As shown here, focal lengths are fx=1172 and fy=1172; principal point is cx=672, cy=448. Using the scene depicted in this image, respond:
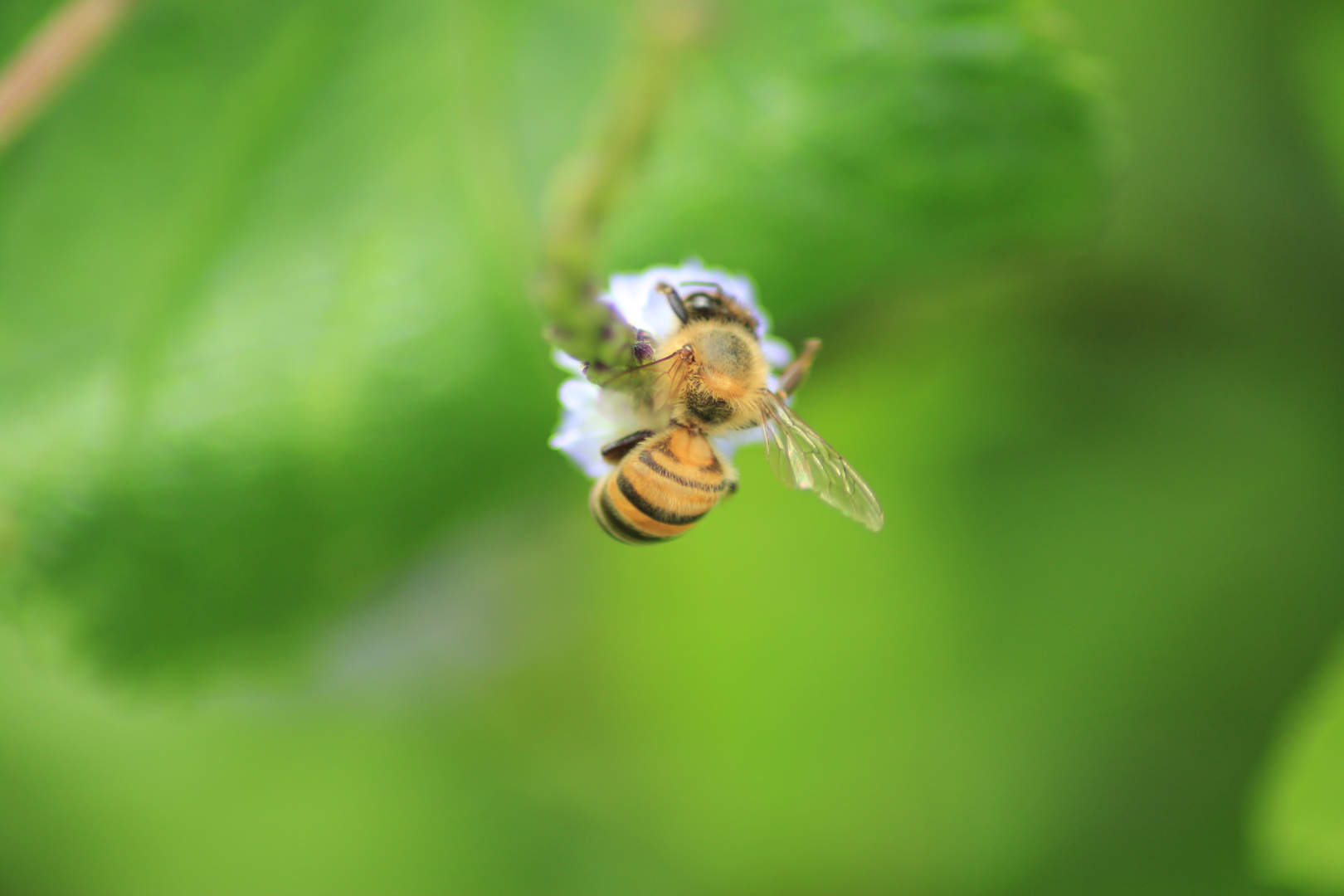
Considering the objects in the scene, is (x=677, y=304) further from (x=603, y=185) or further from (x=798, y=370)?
(x=603, y=185)

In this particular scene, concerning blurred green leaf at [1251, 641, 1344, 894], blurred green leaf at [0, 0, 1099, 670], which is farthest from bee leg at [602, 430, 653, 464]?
blurred green leaf at [1251, 641, 1344, 894]

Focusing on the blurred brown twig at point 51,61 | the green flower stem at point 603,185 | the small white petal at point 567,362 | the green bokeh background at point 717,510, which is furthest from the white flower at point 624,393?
the blurred brown twig at point 51,61

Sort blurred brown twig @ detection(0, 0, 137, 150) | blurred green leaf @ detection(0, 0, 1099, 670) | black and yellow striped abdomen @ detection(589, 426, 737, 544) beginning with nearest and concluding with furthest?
1. black and yellow striped abdomen @ detection(589, 426, 737, 544)
2. blurred brown twig @ detection(0, 0, 137, 150)
3. blurred green leaf @ detection(0, 0, 1099, 670)

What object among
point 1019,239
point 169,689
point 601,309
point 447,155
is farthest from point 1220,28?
point 169,689

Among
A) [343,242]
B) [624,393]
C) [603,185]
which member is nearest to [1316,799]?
[624,393]

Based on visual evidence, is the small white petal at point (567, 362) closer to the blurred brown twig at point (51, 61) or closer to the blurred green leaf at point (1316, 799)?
the blurred brown twig at point (51, 61)

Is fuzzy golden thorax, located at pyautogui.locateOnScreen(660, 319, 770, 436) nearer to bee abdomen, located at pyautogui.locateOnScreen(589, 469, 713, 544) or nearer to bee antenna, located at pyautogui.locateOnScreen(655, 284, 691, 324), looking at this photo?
bee antenna, located at pyautogui.locateOnScreen(655, 284, 691, 324)

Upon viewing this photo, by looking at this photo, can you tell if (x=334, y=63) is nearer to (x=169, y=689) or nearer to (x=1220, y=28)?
(x=169, y=689)
